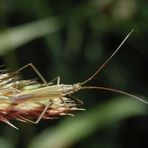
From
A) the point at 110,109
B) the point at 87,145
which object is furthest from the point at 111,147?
the point at 110,109

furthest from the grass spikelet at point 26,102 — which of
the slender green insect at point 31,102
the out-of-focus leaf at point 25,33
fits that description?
the out-of-focus leaf at point 25,33

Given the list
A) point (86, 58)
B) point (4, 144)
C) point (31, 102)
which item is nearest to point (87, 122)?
point (4, 144)

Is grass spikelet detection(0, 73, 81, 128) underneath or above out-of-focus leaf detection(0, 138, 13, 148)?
above

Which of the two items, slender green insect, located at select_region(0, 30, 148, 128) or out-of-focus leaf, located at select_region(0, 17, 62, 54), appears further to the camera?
out-of-focus leaf, located at select_region(0, 17, 62, 54)

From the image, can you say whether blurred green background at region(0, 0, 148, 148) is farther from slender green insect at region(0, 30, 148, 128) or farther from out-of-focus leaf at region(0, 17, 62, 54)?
slender green insect at region(0, 30, 148, 128)

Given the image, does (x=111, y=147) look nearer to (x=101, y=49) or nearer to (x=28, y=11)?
(x=101, y=49)

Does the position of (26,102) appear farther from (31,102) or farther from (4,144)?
(4,144)

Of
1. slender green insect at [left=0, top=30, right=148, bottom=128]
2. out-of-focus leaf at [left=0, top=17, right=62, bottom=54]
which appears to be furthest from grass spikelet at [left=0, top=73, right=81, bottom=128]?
out-of-focus leaf at [left=0, top=17, right=62, bottom=54]
